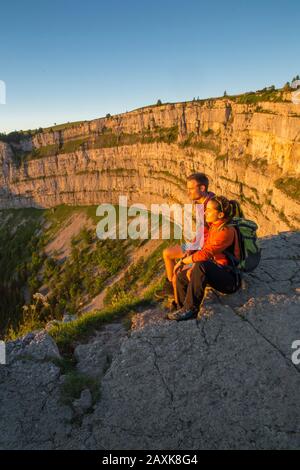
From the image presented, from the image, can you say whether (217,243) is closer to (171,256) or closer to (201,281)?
(201,281)

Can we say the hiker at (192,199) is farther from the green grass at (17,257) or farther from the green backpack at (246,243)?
the green grass at (17,257)

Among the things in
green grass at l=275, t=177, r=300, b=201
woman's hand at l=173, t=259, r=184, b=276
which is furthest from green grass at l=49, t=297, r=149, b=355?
green grass at l=275, t=177, r=300, b=201

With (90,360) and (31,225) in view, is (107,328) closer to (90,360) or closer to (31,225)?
(90,360)

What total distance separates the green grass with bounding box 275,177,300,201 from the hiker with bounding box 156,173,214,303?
19233 mm

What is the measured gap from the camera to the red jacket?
6742 millimetres

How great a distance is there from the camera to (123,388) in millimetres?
5227

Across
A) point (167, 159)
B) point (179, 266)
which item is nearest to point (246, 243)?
point (179, 266)

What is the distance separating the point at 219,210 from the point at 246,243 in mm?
1086

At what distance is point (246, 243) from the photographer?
7.33 meters

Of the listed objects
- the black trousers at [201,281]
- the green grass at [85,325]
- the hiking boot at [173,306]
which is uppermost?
the black trousers at [201,281]

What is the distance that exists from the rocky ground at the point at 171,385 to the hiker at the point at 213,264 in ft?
1.05

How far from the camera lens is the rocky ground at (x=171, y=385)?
4.44 meters

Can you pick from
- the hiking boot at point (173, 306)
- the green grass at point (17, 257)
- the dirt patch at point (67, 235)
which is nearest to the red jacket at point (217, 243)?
the hiking boot at point (173, 306)
